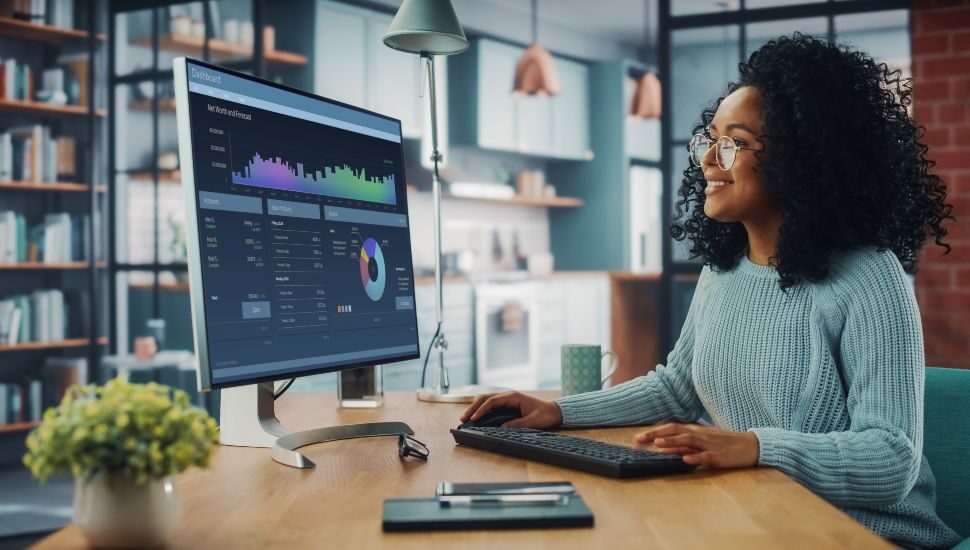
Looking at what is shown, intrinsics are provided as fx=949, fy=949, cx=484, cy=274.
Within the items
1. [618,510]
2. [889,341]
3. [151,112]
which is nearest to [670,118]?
[151,112]

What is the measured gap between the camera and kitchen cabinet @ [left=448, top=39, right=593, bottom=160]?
7.13 metres

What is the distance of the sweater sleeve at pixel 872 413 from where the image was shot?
45.7 inches

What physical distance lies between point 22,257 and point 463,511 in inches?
188

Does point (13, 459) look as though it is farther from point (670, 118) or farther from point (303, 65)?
point (670, 118)

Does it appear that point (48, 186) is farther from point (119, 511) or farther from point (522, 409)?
point (119, 511)

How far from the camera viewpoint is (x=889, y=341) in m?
1.25

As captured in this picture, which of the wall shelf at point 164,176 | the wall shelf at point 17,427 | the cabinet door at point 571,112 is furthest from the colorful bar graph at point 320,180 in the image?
the cabinet door at point 571,112

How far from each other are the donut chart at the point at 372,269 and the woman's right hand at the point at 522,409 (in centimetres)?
22

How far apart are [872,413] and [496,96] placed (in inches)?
247

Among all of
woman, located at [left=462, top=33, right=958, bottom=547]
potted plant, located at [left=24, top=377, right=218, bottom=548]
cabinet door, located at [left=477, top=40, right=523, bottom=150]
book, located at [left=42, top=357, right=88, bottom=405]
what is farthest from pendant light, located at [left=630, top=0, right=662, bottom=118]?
potted plant, located at [left=24, top=377, right=218, bottom=548]

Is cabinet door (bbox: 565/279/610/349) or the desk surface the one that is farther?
cabinet door (bbox: 565/279/610/349)

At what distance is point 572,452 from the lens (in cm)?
115

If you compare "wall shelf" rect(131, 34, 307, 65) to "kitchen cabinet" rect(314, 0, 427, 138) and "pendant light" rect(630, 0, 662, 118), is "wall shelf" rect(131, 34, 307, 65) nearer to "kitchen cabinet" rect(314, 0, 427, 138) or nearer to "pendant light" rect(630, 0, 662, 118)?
"kitchen cabinet" rect(314, 0, 427, 138)

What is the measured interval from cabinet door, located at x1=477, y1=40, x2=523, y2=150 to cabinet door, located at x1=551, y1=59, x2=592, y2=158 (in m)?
0.61
